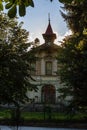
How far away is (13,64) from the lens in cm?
1981

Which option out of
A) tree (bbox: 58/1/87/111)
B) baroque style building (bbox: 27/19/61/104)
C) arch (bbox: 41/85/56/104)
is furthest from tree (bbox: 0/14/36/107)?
baroque style building (bbox: 27/19/61/104)

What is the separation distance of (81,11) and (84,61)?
634cm

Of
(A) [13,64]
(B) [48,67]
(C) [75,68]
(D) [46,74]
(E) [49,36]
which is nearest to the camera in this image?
(A) [13,64]

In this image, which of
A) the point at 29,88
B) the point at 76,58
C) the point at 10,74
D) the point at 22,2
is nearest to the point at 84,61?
the point at 76,58

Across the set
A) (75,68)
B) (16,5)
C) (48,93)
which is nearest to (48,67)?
(48,93)

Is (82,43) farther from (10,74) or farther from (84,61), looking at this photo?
(10,74)

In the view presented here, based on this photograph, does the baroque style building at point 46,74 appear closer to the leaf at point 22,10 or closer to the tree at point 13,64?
the tree at point 13,64

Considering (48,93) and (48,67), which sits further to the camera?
(48,67)

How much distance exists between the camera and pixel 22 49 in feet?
68.9

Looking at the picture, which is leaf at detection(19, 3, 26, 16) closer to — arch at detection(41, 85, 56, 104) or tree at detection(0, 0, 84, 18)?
tree at detection(0, 0, 84, 18)

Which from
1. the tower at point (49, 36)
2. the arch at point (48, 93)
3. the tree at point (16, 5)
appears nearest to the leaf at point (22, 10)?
the tree at point (16, 5)

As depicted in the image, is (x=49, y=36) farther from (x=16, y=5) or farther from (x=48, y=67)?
(x=16, y=5)

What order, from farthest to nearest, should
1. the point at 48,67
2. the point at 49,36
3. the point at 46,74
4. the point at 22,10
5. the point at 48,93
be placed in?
1. the point at 49,36
2. the point at 48,67
3. the point at 46,74
4. the point at 48,93
5. the point at 22,10

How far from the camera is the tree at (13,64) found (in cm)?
1907
